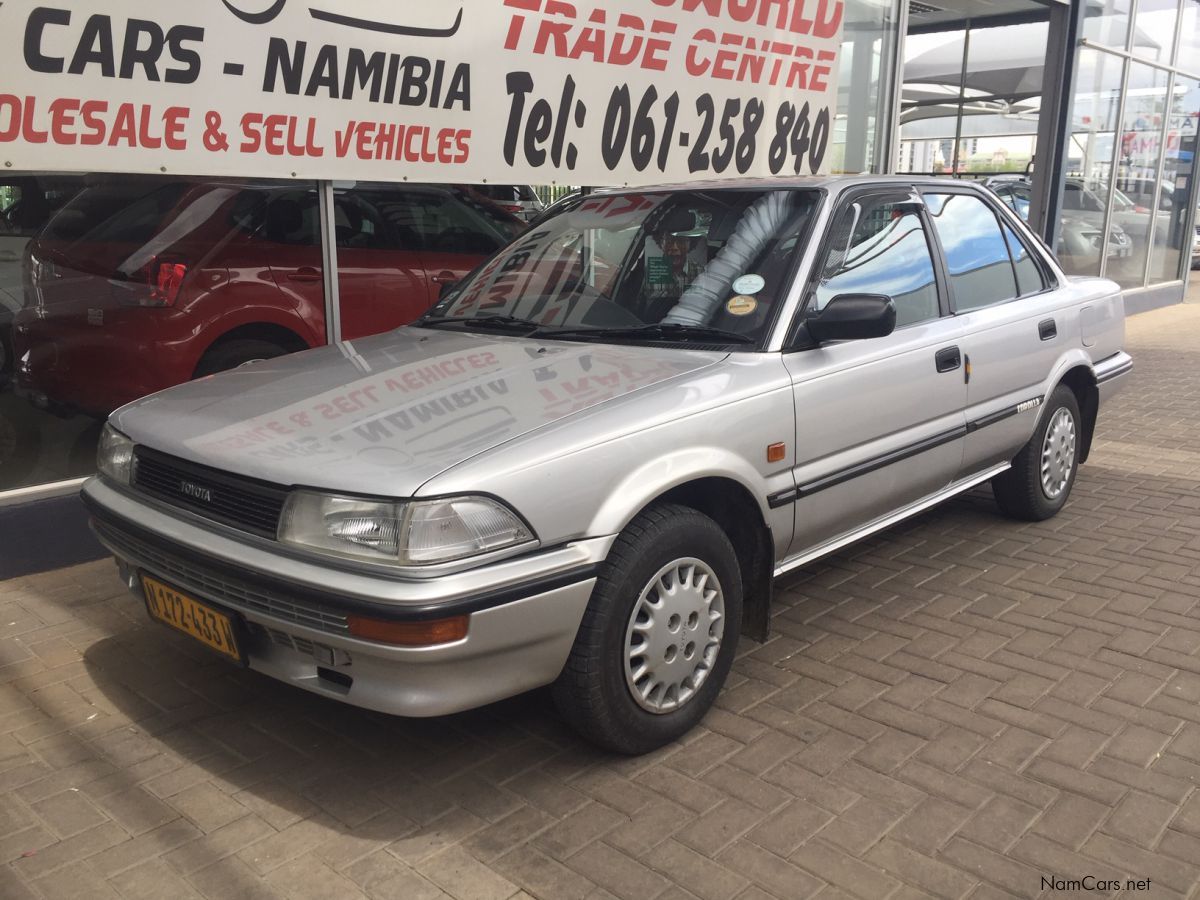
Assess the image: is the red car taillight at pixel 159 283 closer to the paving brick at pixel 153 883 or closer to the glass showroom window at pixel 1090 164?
the paving brick at pixel 153 883

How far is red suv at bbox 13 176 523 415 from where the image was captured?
15.7ft

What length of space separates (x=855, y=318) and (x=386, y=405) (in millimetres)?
1509

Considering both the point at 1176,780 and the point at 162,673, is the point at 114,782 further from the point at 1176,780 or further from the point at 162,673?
the point at 1176,780

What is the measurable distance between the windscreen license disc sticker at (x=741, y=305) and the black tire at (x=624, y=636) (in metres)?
0.77

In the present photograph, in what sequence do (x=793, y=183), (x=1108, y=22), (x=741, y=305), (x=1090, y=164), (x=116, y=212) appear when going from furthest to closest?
(x=1090, y=164)
(x=1108, y=22)
(x=116, y=212)
(x=793, y=183)
(x=741, y=305)

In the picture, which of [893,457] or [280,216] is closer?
[893,457]

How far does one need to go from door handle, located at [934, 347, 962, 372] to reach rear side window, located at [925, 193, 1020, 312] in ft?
0.88

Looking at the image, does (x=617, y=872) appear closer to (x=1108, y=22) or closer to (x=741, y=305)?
(x=741, y=305)

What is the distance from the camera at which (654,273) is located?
12.2ft

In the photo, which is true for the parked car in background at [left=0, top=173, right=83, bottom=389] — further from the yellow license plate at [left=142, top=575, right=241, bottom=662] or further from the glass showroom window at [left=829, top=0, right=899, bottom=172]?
the glass showroom window at [left=829, top=0, right=899, bottom=172]

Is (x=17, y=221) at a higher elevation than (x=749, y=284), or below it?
higher

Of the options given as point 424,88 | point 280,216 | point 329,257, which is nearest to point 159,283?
point 280,216

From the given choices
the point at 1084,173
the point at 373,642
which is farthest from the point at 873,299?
the point at 1084,173

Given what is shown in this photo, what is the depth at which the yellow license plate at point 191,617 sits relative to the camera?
2.84 meters
